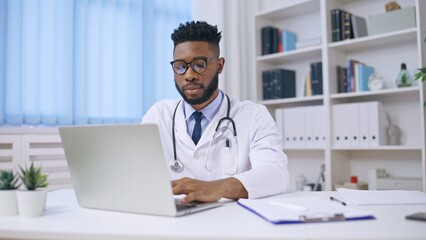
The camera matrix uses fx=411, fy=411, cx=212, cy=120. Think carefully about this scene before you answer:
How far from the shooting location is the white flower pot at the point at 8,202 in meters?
0.97

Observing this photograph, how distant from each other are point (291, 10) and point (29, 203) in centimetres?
270

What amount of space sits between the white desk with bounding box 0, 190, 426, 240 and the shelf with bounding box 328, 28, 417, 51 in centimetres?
181

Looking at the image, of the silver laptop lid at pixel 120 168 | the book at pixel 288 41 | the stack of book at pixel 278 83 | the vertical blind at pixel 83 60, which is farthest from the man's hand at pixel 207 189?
the book at pixel 288 41

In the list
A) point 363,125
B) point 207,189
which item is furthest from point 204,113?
point 363,125

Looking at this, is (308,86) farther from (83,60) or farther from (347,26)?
(83,60)

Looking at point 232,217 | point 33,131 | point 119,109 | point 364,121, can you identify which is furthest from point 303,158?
point 232,217

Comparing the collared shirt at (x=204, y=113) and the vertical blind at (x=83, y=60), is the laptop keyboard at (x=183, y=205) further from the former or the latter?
the vertical blind at (x=83, y=60)

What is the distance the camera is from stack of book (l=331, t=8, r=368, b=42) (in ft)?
9.15

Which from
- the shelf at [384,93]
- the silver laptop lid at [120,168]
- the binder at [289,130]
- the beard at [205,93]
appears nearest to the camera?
the silver laptop lid at [120,168]

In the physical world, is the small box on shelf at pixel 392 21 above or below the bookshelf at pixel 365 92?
above

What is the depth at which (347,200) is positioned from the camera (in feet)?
3.70

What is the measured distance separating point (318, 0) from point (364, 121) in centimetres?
96

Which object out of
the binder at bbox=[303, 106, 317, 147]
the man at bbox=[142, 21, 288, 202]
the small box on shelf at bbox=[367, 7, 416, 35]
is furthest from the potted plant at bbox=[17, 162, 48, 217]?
the small box on shelf at bbox=[367, 7, 416, 35]

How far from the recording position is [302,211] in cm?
93
